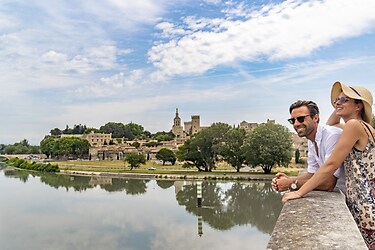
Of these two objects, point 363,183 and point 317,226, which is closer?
point 317,226

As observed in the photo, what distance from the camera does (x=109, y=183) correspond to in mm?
35594

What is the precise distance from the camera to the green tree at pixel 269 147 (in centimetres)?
3550

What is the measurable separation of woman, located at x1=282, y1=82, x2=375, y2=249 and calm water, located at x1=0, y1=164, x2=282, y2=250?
11829 mm

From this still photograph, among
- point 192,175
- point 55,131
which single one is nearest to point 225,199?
point 192,175

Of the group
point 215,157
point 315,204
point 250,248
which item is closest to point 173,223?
point 250,248

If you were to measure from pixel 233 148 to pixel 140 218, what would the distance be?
75.9ft

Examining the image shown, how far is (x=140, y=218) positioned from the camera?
1862cm

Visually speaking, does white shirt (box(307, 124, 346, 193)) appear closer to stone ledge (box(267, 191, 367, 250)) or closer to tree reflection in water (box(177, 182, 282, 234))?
stone ledge (box(267, 191, 367, 250))

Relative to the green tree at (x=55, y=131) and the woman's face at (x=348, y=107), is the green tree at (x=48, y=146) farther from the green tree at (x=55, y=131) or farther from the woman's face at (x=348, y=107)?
the woman's face at (x=348, y=107)

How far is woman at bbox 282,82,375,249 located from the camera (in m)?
2.16

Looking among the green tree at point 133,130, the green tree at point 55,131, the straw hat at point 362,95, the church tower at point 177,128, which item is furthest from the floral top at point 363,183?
the green tree at point 55,131

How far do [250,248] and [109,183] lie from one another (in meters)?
24.3

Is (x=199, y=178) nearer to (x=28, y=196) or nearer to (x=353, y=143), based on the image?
(x=28, y=196)

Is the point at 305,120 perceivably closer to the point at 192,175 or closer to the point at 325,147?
the point at 325,147
